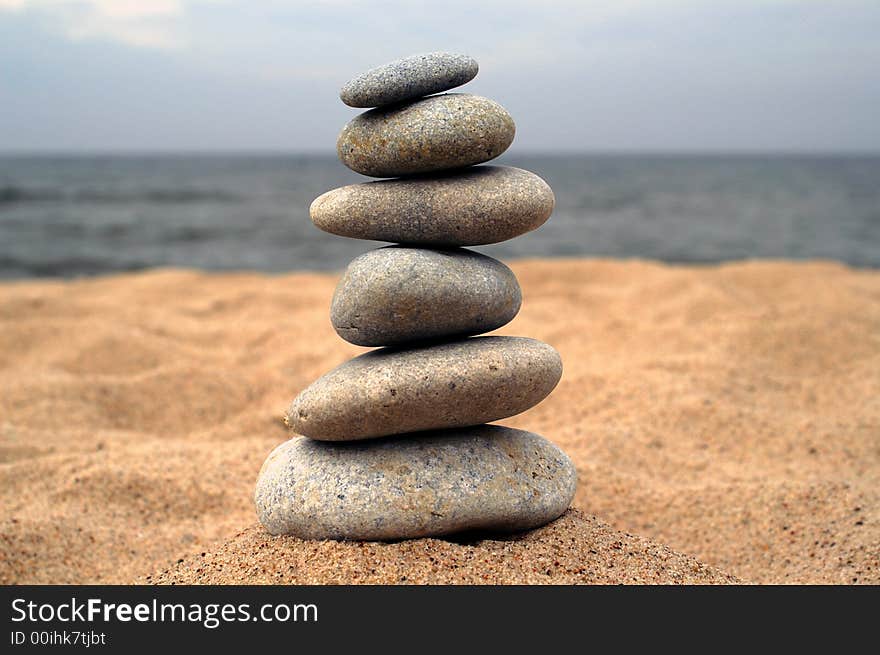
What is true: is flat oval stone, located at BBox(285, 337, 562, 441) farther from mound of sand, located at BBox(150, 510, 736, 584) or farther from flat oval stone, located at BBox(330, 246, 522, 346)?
mound of sand, located at BBox(150, 510, 736, 584)

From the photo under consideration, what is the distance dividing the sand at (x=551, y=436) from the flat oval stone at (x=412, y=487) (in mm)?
93

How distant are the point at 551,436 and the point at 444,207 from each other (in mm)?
2844

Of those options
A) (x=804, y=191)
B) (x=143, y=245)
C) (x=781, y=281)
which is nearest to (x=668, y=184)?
(x=804, y=191)

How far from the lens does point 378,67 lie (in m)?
3.46

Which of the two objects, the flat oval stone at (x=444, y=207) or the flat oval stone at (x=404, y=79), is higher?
the flat oval stone at (x=404, y=79)

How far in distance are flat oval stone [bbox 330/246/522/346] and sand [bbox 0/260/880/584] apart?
3.13ft

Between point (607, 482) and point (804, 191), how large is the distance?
4022cm

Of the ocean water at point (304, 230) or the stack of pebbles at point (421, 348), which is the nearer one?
the stack of pebbles at point (421, 348)

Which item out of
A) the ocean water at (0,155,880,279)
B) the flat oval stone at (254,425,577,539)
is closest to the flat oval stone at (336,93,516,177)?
the flat oval stone at (254,425,577,539)

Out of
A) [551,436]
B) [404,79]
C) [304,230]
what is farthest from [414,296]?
[304,230]

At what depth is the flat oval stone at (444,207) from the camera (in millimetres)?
3498

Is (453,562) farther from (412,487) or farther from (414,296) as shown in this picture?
(414,296)

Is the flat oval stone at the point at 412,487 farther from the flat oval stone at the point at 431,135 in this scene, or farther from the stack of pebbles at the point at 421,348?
the flat oval stone at the point at 431,135

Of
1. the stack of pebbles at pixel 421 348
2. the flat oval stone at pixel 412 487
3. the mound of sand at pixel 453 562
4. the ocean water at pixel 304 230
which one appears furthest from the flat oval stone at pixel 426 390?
the ocean water at pixel 304 230
